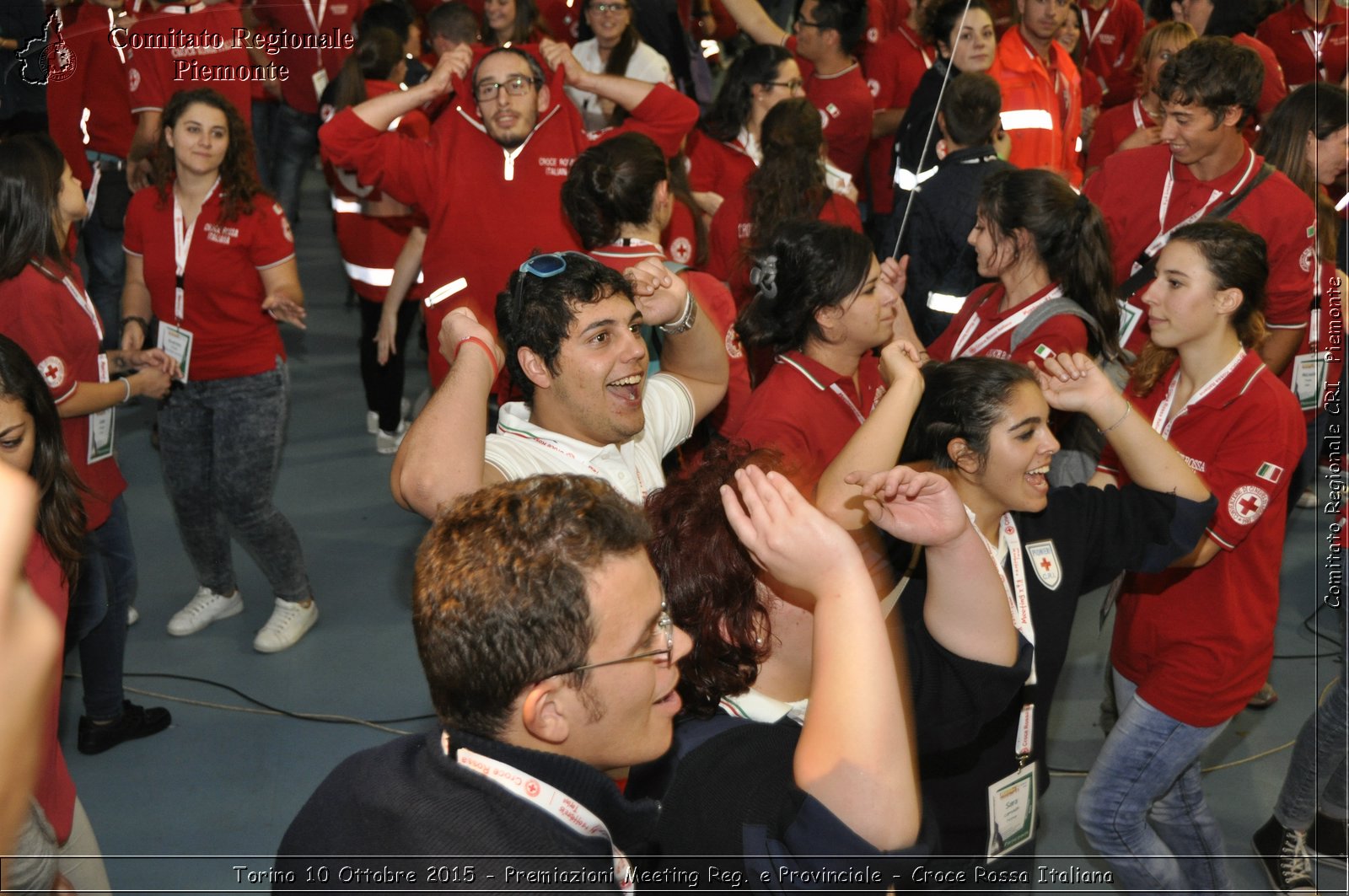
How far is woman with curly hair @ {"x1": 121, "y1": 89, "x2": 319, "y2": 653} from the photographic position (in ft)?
13.0

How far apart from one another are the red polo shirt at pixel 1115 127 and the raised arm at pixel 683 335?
3.39 m

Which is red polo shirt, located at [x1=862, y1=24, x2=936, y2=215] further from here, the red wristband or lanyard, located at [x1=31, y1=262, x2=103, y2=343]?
the red wristband

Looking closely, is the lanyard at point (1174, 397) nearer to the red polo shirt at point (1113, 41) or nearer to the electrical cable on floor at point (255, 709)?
the electrical cable on floor at point (255, 709)

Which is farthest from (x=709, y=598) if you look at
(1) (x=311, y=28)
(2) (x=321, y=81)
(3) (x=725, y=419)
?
(1) (x=311, y=28)

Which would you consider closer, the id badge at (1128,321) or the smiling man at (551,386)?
the smiling man at (551,386)

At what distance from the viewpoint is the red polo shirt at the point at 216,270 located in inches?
156

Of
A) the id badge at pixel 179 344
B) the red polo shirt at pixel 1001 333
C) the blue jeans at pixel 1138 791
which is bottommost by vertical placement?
the blue jeans at pixel 1138 791

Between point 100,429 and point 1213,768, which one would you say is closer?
point 100,429

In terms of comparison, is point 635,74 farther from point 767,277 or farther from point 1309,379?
point 1309,379

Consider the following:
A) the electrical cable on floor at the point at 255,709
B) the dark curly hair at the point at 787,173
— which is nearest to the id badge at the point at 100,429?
the electrical cable on floor at the point at 255,709

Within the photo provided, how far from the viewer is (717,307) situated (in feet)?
11.2

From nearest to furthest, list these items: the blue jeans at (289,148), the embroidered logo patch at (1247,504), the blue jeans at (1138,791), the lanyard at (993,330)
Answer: the embroidered logo patch at (1247,504) < the blue jeans at (1138,791) < the lanyard at (993,330) < the blue jeans at (289,148)

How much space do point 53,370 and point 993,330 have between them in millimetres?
2577

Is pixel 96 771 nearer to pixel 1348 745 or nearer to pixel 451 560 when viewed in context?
pixel 451 560
